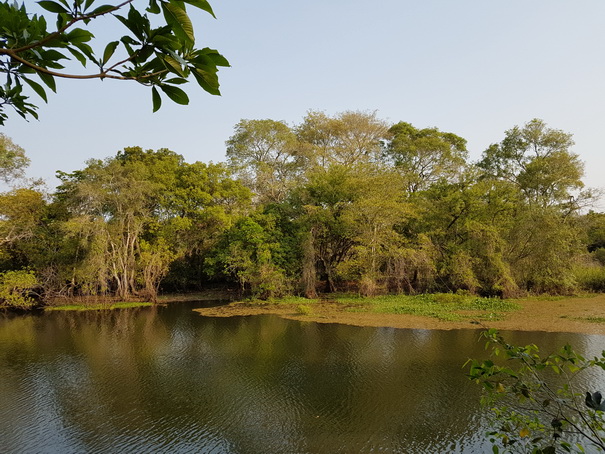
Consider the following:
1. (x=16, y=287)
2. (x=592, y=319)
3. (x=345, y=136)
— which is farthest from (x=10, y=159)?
(x=592, y=319)

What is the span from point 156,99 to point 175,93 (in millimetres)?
76

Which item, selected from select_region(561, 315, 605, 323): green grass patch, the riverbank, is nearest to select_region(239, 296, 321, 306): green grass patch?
the riverbank

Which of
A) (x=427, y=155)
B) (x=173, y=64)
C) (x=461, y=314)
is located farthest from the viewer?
(x=427, y=155)

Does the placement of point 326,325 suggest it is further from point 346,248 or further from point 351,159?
point 351,159

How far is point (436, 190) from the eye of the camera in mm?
16734

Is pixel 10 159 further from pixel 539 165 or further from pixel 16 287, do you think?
pixel 539 165

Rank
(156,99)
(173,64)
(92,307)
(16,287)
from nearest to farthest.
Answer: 1. (173,64)
2. (156,99)
3. (16,287)
4. (92,307)

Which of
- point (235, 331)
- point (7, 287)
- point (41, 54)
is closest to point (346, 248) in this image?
point (235, 331)

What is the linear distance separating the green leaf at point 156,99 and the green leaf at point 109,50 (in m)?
0.16

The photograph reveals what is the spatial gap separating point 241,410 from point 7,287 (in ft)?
44.2

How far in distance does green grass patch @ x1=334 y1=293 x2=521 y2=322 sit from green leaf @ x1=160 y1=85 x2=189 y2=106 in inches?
458

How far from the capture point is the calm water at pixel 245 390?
496 centimetres

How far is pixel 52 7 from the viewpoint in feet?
3.50

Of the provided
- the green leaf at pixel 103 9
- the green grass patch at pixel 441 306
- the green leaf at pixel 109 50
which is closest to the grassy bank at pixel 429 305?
the green grass patch at pixel 441 306
